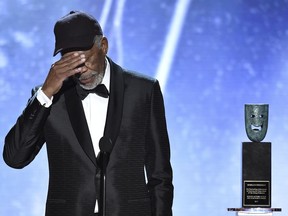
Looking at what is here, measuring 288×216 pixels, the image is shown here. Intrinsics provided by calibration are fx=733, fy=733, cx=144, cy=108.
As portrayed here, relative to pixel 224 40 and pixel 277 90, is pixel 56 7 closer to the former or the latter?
pixel 224 40

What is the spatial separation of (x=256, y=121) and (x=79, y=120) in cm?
184

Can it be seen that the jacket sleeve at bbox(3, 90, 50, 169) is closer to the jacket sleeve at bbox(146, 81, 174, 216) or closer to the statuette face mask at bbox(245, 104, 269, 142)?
the jacket sleeve at bbox(146, 81, 174, 216)

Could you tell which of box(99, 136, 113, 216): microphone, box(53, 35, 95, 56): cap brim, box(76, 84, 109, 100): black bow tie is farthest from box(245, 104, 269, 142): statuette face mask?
box(99, 136, 113, 216): microphone

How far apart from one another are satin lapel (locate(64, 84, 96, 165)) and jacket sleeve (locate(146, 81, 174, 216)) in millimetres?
280

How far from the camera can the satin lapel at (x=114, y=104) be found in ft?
9.11

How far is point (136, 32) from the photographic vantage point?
15.3 feet

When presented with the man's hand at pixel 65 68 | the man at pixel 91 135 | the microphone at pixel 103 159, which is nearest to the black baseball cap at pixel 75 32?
the man at pixel 91 135

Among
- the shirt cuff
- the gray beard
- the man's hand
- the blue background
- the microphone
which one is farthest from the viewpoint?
the blue background

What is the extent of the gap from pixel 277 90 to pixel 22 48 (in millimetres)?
1666

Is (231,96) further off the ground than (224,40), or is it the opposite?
(224,40)

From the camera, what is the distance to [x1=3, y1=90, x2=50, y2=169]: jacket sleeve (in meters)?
2.71

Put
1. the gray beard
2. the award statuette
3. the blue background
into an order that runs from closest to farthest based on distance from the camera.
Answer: the gray beard, the award statuette, the blue background

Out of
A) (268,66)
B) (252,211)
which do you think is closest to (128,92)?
(252,211)

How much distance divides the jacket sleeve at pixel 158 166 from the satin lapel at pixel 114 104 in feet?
0.50
